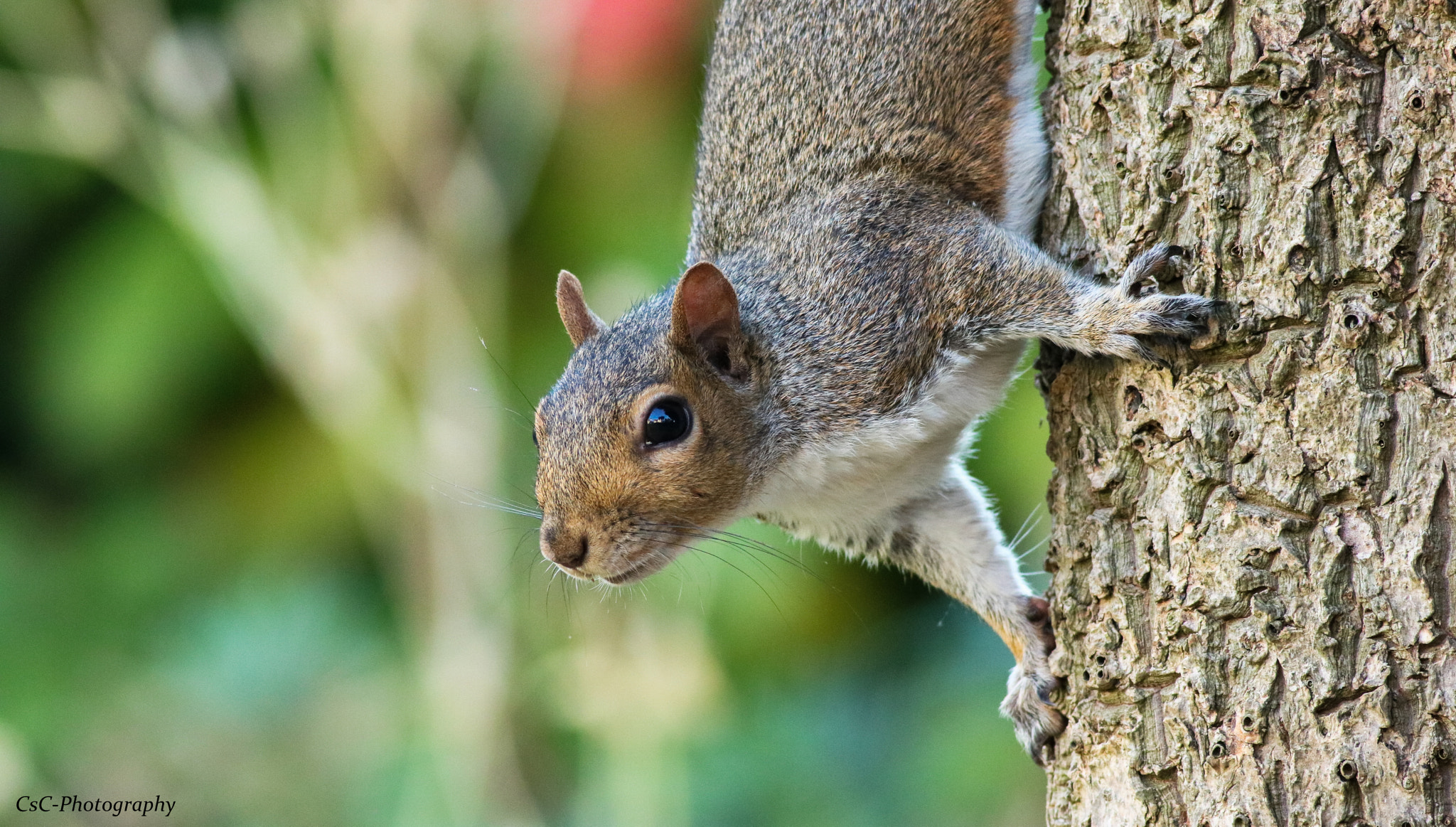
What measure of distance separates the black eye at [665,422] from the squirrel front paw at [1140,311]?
0.56m

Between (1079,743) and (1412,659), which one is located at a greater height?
(1412,659)

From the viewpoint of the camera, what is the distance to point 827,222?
1959 millimetres

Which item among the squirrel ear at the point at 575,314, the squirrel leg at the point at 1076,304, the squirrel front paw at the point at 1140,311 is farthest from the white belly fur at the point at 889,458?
the squirrel ear at the point at 575,314

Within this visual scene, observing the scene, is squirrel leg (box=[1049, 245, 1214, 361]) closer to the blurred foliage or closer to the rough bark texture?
the rough bark texture

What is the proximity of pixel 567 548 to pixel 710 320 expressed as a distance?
38 cm

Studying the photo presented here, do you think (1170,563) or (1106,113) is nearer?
(1170,563)

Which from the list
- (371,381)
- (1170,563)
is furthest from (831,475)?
(371,381)

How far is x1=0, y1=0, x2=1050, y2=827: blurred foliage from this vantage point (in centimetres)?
317

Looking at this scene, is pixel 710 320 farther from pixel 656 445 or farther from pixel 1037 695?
pixel 1037 695

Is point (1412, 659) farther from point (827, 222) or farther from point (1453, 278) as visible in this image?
point (827, 222)

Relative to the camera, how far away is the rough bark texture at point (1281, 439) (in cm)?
133

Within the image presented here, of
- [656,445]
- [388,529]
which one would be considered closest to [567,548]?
[656,445]

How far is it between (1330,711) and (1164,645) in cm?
19

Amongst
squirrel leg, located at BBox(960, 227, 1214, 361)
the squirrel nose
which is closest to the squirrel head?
the squirrel nose
